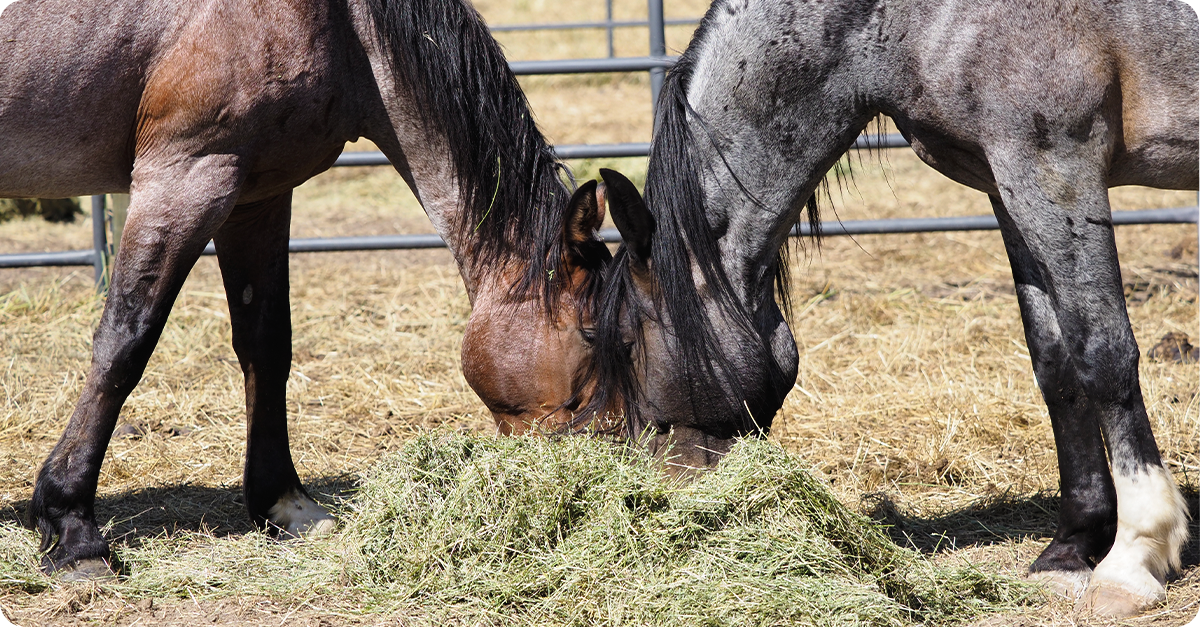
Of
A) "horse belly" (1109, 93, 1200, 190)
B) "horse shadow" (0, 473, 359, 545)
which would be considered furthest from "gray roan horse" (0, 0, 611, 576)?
"horse belly" (1109, 93, 1200, 190)

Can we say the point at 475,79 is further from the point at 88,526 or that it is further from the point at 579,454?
the point at 88,526

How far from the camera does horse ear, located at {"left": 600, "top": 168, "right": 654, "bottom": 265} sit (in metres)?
2.57

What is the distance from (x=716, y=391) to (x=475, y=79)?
1173 mm

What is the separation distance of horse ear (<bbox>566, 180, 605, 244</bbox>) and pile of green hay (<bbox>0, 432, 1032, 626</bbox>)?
0.61 m

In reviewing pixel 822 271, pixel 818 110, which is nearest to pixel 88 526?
pixel 818 110

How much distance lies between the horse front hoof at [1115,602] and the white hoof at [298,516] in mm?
2127

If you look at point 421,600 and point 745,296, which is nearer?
point 421,600

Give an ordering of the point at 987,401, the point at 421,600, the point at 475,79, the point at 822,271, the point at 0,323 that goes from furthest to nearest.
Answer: the point at 822,271 → the point at 0,323 → the point at 987,401 → the point at 475,79 → the point at 421,600

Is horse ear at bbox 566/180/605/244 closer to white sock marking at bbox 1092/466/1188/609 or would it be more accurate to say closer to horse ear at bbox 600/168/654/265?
horse ear at bbox 600/168/654/265

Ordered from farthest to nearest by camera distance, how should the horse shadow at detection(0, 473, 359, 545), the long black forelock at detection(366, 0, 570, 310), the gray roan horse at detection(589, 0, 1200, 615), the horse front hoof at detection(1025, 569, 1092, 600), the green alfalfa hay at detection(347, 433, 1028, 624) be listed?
the horse shadow at detection(0, 473, 359, 545) < the long black forelock at detection(366, 0, 570, 310) < the horse front hoof at detection(1025, 569, 1092, 600) < the gray roan horse at detection(589, 0, 1200, 615) < the green alfalfa hay at detection(347, 433, 1028, 624)

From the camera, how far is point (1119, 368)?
8.05 feet

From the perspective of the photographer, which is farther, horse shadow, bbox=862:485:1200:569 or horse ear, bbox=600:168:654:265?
horse shadow, bbox=862:485:1200:569

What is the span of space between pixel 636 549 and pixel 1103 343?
126cm

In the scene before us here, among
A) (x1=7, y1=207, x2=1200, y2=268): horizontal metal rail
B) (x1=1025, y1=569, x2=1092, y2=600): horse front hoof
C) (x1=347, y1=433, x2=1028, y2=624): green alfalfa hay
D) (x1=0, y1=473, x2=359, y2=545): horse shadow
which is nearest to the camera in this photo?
(x1=347, y1=433, x2=1028, y2=624): green alfalfa hay
